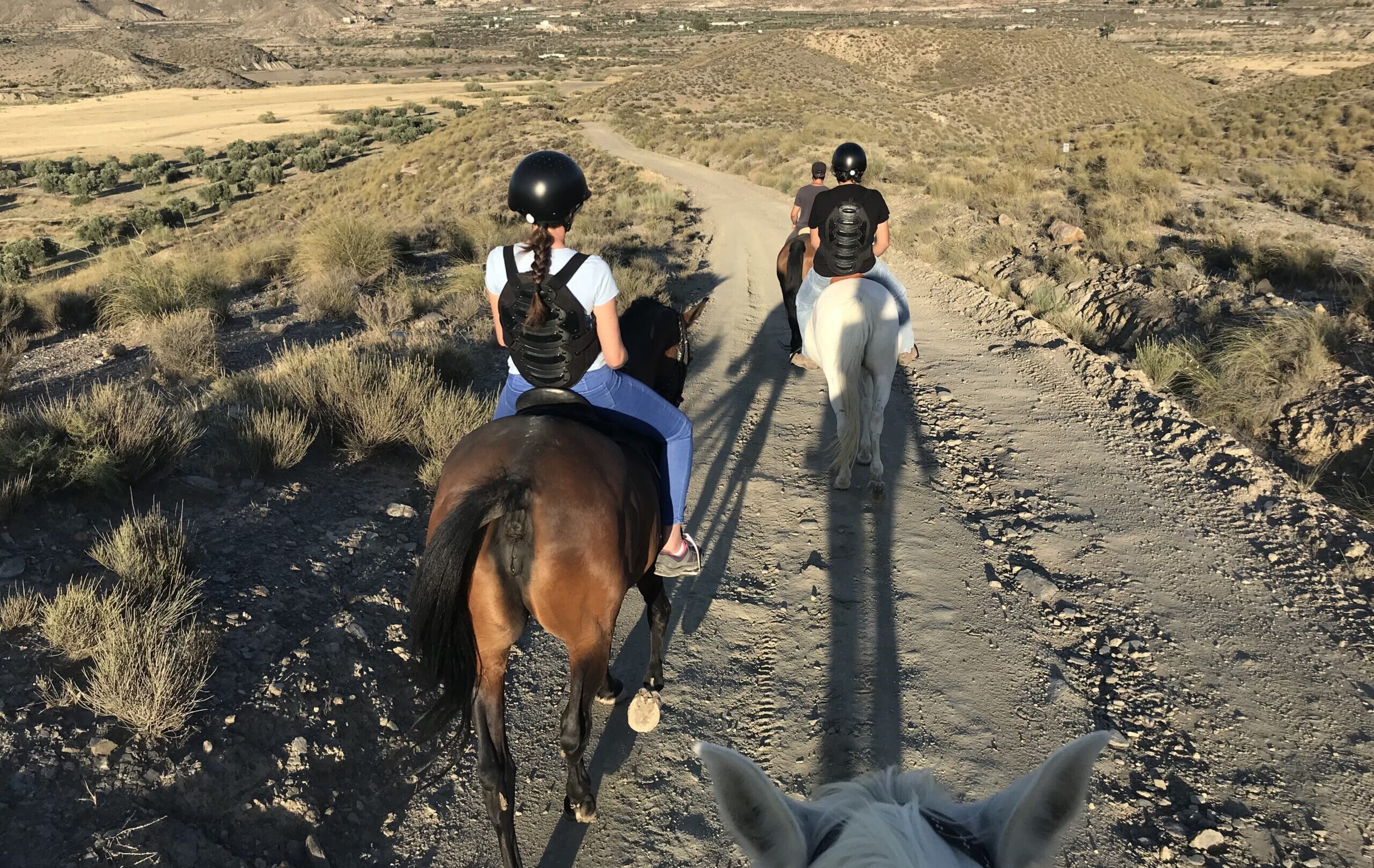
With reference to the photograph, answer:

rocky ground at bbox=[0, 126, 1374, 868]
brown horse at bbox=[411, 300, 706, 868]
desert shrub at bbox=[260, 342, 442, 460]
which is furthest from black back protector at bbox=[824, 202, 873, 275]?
desert shrub at bbox=[260, 342, 442, 460]

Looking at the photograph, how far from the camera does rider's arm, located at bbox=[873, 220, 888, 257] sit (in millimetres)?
6047

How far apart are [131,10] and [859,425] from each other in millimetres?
197600

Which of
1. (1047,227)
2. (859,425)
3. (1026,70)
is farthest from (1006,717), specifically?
(1026,70)

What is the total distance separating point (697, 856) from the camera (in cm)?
316

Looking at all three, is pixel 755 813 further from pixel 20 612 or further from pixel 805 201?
pixel 805 201

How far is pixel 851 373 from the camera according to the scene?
223 inches

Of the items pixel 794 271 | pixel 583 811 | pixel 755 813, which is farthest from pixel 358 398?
pixel 755 813

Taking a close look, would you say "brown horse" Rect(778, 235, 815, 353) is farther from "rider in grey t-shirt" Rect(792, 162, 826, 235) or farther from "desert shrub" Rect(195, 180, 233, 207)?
"desert shrub" Rect(195, 180, 233, 207)

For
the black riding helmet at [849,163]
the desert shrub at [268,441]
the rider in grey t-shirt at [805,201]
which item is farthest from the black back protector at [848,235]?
the desert shrub at [268,441]

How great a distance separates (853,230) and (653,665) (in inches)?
153

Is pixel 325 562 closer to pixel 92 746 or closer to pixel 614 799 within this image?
pixel 92 746

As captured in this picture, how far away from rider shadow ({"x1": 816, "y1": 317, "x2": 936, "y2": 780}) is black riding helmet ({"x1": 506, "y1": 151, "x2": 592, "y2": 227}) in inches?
119

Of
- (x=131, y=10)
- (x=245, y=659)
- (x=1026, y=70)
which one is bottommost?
(x=245, y=659)

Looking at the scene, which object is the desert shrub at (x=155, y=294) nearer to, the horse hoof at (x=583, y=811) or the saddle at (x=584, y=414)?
the saddle at (x=584, y=414)
